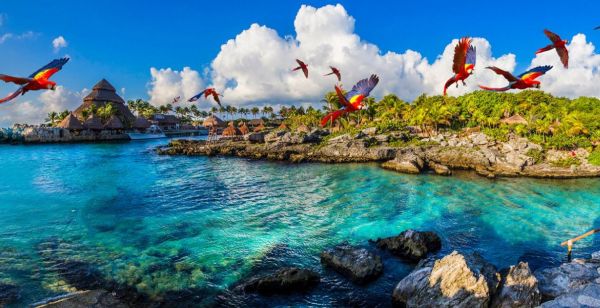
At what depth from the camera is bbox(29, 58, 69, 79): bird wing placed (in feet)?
17.6

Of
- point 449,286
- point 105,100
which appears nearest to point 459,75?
point 449,286

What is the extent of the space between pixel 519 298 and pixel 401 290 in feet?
8.85

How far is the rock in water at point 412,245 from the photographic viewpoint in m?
11.6

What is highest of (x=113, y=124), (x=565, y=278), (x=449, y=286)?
(x=113, y=124)

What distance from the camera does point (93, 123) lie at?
6506cm

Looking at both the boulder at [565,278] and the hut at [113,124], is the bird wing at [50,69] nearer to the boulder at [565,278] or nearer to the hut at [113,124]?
the boulder at [565,278]

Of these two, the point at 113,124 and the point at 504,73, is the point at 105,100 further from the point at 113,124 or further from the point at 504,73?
the point at 504,73

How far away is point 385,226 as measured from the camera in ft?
51.3

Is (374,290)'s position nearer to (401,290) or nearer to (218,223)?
(401,290)

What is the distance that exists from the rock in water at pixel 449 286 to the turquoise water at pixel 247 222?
0.95m

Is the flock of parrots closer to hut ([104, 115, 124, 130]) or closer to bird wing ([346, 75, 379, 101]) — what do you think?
bird wing ([346, 75, 379, 101])

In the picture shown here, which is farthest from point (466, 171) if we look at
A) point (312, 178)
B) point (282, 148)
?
point (282, 148)

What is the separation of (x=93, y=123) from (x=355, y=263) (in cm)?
7117

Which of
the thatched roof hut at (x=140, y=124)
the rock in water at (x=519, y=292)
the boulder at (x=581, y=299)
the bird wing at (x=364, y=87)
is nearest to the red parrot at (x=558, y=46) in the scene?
the bird wing at (x=364, y=87)
